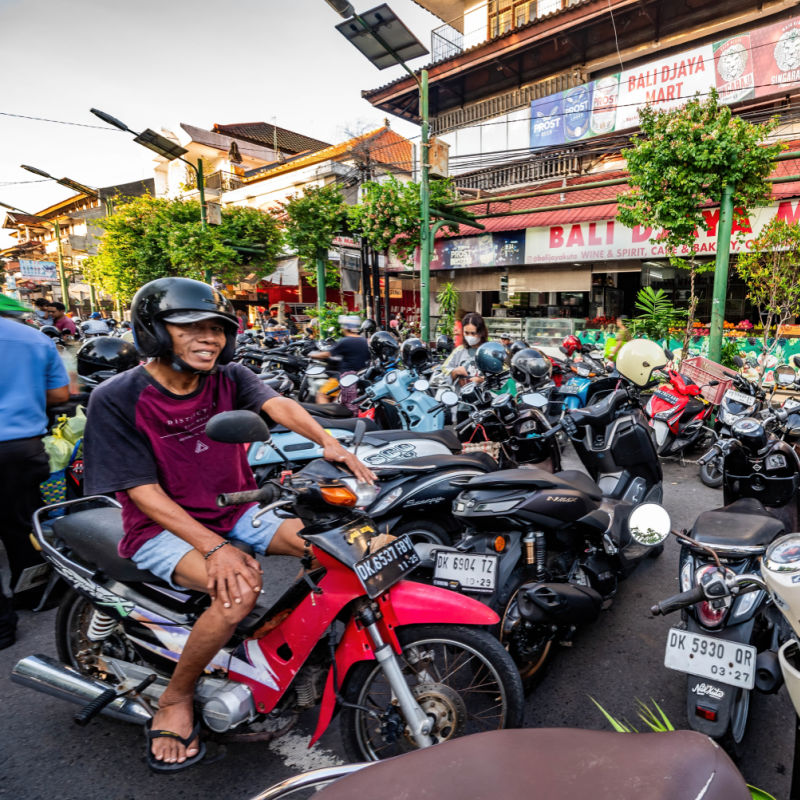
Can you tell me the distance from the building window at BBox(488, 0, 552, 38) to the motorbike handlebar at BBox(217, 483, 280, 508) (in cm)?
1662

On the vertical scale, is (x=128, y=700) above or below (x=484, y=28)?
below

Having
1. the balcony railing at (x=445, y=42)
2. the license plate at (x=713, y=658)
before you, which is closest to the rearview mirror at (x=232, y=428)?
the license plate at (x=713, y=658)

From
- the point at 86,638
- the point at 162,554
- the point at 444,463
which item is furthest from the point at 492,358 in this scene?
the point at 86,638

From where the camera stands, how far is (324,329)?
39.4ft

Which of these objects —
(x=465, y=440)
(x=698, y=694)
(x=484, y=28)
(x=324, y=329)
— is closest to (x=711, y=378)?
(x=465, y=440)

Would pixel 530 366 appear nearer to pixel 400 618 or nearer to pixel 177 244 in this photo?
pixel 400 618

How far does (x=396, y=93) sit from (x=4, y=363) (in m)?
17.3

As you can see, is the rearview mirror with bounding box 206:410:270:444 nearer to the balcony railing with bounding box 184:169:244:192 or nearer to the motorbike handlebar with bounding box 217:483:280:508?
the motorbike handlebar with bounding box 217:483:280:508

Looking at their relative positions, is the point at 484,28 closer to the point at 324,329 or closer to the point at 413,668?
the point at 324,329

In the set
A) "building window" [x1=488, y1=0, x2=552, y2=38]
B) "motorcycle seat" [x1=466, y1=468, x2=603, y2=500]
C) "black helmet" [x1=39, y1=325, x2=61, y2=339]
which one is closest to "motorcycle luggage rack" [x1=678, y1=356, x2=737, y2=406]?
"motorcycle seat" [x1=466, y1=468, x2=603, y2=500]

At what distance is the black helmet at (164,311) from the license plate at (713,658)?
2.06 m

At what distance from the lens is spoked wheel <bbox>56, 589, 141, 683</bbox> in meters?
2.35

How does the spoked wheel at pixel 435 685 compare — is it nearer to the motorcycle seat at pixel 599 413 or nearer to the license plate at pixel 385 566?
the license plate at pixel 385 566

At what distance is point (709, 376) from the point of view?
5719 mm
